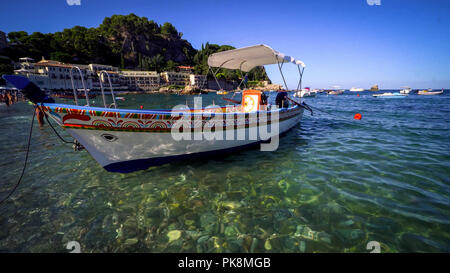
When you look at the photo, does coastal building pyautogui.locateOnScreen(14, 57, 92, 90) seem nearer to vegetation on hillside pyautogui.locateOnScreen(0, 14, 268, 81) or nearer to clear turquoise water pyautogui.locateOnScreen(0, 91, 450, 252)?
vegetation on hillside pyautogui.locateOnScreen(0, 14, 268, 81)

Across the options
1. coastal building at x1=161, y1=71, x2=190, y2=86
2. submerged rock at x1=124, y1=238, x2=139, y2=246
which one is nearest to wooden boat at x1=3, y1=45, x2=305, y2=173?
submerged rock at x1=124, y1=238, x2=139, y2=246

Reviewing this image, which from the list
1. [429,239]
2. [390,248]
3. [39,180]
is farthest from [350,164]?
[39,180]

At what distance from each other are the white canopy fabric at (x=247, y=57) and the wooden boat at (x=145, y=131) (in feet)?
1.32

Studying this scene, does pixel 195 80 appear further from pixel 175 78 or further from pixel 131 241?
pixel 131 241

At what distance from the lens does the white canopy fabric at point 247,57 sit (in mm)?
7958

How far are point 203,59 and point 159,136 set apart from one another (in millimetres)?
125657

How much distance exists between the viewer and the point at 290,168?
5.91 m

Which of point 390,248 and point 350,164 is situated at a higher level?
point 350,164

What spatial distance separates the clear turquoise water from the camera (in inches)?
124

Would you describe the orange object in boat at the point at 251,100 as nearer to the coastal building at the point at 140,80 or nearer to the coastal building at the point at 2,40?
the coastal building at the point at 140,80

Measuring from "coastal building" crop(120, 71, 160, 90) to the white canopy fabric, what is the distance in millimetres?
93679

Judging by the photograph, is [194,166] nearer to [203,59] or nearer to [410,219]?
[410,219]

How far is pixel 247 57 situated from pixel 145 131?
7.06 m

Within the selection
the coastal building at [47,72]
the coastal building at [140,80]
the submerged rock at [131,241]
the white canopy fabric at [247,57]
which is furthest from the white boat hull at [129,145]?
the coastal building at [140,80]
